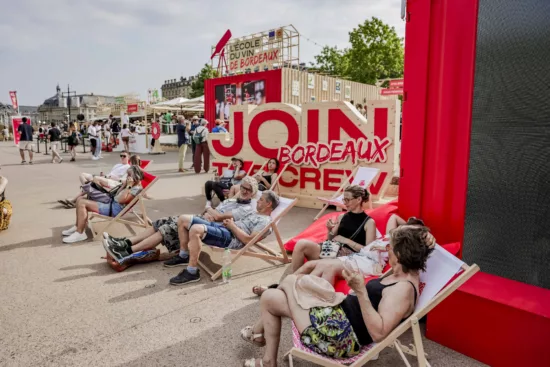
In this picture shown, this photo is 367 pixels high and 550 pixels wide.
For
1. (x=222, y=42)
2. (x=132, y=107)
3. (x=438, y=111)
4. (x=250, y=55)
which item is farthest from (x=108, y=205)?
(x=132, y=107)

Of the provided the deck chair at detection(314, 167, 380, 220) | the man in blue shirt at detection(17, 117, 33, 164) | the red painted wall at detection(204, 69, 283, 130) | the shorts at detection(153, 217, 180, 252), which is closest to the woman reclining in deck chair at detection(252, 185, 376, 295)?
the shorts at detection(153, 217, 180, 252)

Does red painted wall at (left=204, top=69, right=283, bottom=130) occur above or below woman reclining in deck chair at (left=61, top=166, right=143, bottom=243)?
above

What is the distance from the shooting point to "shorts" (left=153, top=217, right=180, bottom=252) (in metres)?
4.60

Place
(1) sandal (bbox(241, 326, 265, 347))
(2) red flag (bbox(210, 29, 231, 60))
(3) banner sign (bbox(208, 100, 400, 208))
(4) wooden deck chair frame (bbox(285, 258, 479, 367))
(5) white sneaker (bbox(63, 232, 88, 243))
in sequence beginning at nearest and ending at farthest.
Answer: (4) wooden deck chair frame (bbox(285, 258, 479, 367)) → (1) sandal (bbox(241, 326, 265, 347)) → (5) white sneaker (bbox(63, 232, 88, 243)) → (3) banner sign (bbox(208, 100, 400, 208)) → (2) red flag (bbox(210, 29, 231, 60))

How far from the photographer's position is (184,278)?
13.5ft

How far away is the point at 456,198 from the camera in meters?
3.30

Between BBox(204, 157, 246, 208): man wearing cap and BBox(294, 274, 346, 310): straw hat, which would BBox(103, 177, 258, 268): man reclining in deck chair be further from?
BBox(204, 157, 246, 208): man wearing cap

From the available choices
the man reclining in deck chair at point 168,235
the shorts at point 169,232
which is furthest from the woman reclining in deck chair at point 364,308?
the shorts at point 169,232

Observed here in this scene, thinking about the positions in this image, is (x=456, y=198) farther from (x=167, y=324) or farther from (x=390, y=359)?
(x=167, y=324)

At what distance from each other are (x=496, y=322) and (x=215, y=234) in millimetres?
2687

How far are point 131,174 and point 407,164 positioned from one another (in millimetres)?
3954

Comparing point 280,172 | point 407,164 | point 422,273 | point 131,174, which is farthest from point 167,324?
point 280,172

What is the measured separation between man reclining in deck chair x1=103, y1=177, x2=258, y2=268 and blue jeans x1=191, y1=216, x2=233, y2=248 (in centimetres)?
28

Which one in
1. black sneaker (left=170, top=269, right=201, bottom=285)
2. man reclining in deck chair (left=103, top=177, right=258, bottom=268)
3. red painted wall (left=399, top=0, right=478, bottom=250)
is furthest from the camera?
man reclining in deck chair (left=103, top=177, right=258, bottom=268)
